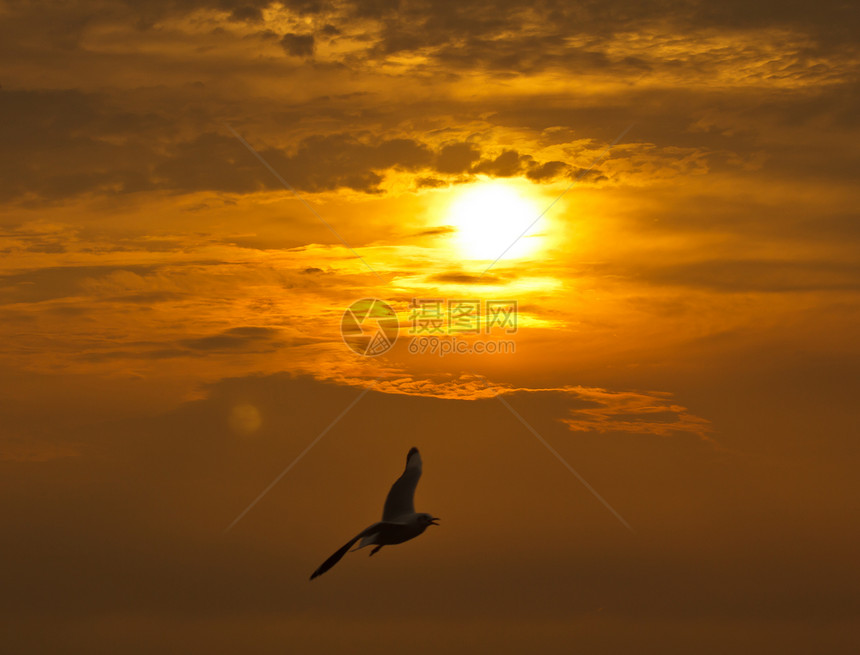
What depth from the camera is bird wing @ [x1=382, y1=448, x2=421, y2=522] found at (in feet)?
139

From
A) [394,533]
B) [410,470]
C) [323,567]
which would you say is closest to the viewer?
[323,567]

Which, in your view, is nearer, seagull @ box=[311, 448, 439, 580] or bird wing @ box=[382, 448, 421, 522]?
seagull @ box=[311, 448, 439, 580]

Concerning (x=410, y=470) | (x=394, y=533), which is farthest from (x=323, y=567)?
(x=410, y=470)

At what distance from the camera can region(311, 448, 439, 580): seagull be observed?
101ft

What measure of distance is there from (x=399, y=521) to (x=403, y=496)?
5.16 meters

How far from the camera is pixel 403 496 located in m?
43.6

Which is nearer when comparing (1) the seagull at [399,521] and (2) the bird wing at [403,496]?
(1) the seagull at [399,521]

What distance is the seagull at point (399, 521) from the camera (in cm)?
3083

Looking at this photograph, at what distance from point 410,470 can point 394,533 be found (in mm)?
9939

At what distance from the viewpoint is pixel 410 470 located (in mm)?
45969

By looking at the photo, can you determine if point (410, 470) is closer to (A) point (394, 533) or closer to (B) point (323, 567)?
(A) point (394, 533)

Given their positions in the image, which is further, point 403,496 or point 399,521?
point 403,496

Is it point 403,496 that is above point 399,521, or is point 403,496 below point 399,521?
above

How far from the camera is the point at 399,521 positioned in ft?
126
